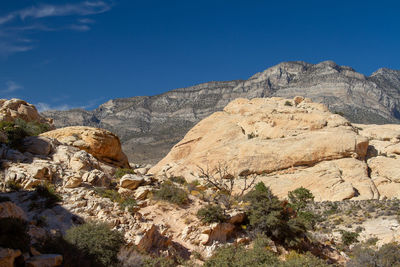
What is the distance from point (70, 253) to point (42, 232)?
6.05ft

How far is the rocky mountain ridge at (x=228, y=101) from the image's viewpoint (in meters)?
117

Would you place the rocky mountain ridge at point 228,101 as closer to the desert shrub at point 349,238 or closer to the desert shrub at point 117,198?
the desert shrub at point 349,238

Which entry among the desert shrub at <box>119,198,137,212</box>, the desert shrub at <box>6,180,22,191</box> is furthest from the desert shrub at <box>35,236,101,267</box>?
the desert shrub at <box>6,180,22,191</box>

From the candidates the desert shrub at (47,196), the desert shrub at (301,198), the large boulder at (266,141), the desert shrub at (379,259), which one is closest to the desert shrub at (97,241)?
the desert shrub at (47,196)

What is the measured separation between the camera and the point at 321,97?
416 feet

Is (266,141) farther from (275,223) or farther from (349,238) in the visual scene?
(275,223)

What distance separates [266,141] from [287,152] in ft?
10.6

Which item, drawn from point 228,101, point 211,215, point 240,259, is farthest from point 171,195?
point 228,101

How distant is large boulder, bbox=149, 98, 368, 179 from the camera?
35812 mm

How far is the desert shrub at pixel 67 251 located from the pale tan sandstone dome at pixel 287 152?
24469 mm

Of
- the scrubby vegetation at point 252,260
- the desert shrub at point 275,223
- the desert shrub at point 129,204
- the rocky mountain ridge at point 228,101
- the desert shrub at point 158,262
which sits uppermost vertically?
the rocky mountain ridge at point 228,101

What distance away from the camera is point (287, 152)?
36750 mm

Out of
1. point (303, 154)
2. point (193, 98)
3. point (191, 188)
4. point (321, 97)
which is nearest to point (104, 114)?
point (193, 98)

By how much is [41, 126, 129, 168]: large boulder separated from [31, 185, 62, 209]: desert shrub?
22.5 feet
